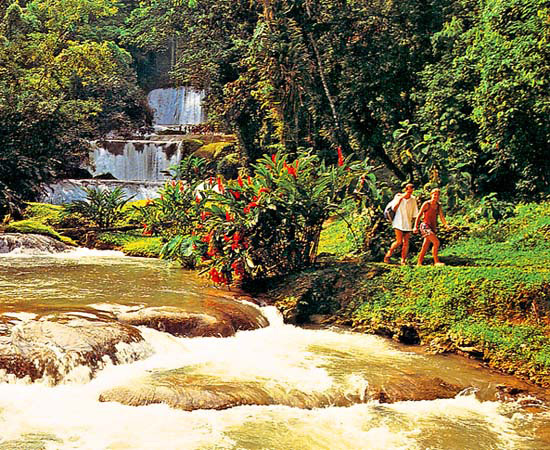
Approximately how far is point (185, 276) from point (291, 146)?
9224 mm

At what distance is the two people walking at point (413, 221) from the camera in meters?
10.3

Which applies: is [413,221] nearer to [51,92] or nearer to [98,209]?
[98,209]

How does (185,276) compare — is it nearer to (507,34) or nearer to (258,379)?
(258,379)

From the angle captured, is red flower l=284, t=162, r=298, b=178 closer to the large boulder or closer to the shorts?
the shorts

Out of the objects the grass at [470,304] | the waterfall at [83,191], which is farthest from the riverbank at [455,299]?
the waterfall at [83,191]

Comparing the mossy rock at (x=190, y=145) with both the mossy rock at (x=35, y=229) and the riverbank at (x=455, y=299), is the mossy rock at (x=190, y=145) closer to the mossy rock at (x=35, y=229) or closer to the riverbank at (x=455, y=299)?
the mossy rock at (x=35, y=229)

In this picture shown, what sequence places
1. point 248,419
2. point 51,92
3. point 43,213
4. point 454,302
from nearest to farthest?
point 248,419 < point 454,302 < point 43,213 < point 51,92

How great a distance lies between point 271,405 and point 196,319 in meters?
2.45

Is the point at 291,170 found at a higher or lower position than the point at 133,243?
higher

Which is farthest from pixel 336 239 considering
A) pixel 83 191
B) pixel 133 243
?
pixel 83 191

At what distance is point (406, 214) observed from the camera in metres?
10.6

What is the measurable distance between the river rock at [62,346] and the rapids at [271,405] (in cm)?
12

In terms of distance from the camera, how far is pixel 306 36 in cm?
1931

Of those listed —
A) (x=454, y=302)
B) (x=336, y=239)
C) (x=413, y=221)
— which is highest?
(x=413, y=221)
